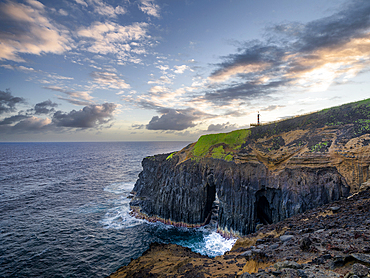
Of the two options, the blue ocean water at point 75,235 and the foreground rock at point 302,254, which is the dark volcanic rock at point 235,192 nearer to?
the blue ocean water at point 75,235

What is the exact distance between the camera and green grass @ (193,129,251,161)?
126 feet

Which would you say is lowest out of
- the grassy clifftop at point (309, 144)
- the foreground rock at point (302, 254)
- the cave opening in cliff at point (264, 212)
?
the cave opening in cliff at point (264, 212)

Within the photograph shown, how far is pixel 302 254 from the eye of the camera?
1193 cm

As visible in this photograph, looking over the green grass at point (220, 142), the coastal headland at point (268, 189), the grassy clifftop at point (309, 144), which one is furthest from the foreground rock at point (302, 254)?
the green grass at point (220, 142)

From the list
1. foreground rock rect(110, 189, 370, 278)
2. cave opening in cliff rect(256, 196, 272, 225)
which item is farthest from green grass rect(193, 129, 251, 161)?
foreground rock rect(110, 189, 370, 278)

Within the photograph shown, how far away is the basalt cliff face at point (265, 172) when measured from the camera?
25312 mm

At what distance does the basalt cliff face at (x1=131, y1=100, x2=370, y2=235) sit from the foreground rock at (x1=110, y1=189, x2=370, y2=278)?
5442mm

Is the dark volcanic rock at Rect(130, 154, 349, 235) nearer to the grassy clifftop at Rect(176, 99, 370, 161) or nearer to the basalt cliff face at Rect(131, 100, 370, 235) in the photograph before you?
the basalt cliff face at Rect(131, 100, 370, 235)

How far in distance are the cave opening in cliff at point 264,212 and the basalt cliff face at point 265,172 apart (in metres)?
0.19

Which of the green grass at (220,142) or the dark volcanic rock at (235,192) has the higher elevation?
the green grass at (220,142)

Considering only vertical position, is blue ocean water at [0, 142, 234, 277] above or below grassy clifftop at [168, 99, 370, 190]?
below

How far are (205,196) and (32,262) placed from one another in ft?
101

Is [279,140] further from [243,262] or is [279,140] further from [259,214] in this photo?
[243,262]

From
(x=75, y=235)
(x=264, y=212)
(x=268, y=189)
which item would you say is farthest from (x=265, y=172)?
(x=75, y=235)
